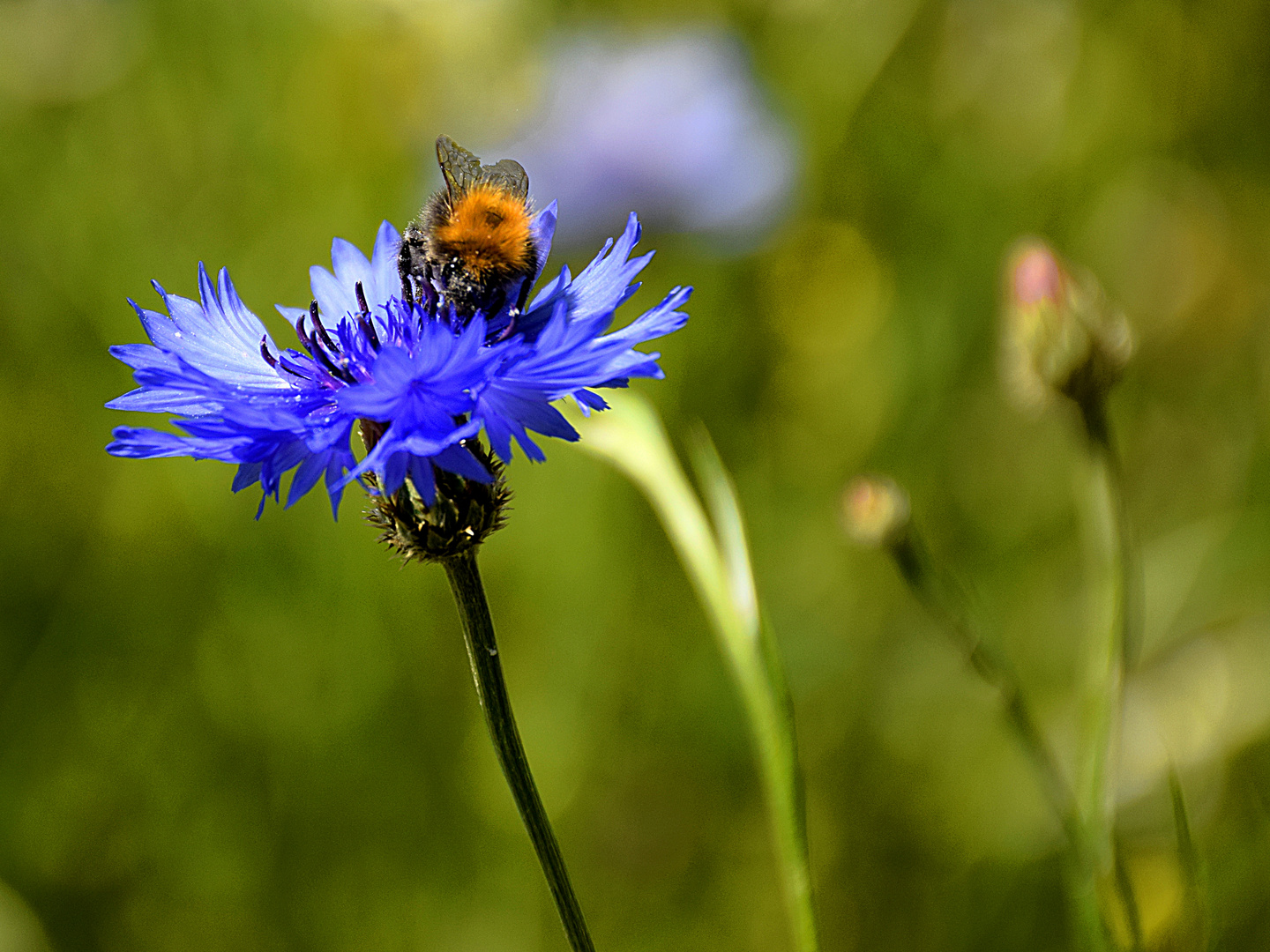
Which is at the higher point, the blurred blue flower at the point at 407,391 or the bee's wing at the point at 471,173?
the bee's wing at the point at 471,173

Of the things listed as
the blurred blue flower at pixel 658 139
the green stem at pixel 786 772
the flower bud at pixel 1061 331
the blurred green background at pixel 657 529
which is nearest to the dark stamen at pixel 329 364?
the green stem at pixel 786 772

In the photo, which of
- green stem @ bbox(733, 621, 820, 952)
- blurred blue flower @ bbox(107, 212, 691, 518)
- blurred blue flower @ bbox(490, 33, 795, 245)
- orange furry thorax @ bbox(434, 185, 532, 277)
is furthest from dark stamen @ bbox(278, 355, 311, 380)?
blurred blue flower @ bbox(490, 33, 795, 245)

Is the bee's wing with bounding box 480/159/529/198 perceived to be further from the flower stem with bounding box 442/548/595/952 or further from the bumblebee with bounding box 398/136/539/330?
the flower stem with bounding box 442/548/595/952

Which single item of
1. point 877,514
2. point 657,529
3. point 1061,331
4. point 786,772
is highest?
point 657,529

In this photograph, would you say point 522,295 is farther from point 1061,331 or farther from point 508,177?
point 1061,331

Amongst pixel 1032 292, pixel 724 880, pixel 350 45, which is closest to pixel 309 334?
pixel 1032 292

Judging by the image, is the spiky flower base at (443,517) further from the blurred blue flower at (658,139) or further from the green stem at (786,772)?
the blurred blue flower at (658,139)

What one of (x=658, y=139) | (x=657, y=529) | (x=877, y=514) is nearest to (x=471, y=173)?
(x=877, y=514)
